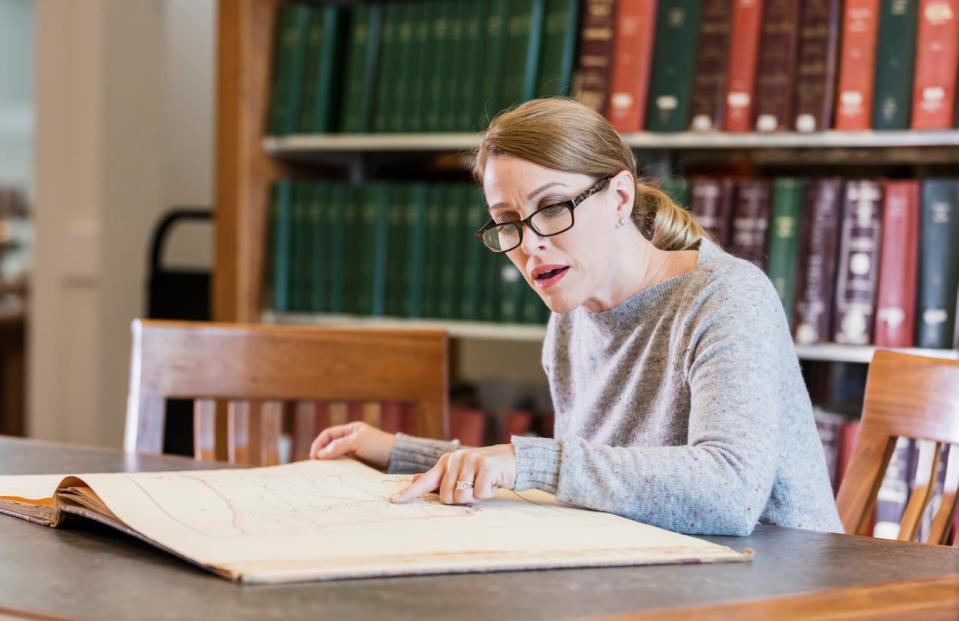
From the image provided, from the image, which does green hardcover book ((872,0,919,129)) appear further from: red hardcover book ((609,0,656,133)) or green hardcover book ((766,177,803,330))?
red hardcover book ((609,0,656,133))

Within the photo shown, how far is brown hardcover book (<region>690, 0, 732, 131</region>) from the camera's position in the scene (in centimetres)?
206

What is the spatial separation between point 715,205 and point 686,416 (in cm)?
98

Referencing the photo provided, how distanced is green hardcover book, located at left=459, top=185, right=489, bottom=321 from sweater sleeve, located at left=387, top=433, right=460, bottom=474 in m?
1.10

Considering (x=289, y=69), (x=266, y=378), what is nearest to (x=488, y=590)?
(x=266, y=378)

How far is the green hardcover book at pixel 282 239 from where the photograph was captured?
2414 mm

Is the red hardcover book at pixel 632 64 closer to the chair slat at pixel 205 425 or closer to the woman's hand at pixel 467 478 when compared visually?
the chair slat at pixel 205 425

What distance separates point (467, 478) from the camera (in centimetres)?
94

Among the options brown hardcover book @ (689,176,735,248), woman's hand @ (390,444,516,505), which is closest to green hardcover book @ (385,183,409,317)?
brown hardcover book @ (689,176,735,248)

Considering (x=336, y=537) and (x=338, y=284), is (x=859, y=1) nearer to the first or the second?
(x=338, y=284)

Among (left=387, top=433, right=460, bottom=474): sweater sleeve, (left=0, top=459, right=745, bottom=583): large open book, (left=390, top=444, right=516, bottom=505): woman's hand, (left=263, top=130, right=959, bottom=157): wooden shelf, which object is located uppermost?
(left=263, top=130, right=959, bottom=157): wooden shelf

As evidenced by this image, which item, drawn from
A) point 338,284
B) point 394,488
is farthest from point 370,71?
point 394,488

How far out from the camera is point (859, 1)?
1.97 metres

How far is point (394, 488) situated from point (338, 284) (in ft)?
4.66

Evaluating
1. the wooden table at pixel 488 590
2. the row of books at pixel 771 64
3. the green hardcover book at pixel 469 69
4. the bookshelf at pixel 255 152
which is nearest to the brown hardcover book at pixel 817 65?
the row of books at pixel 771 64
